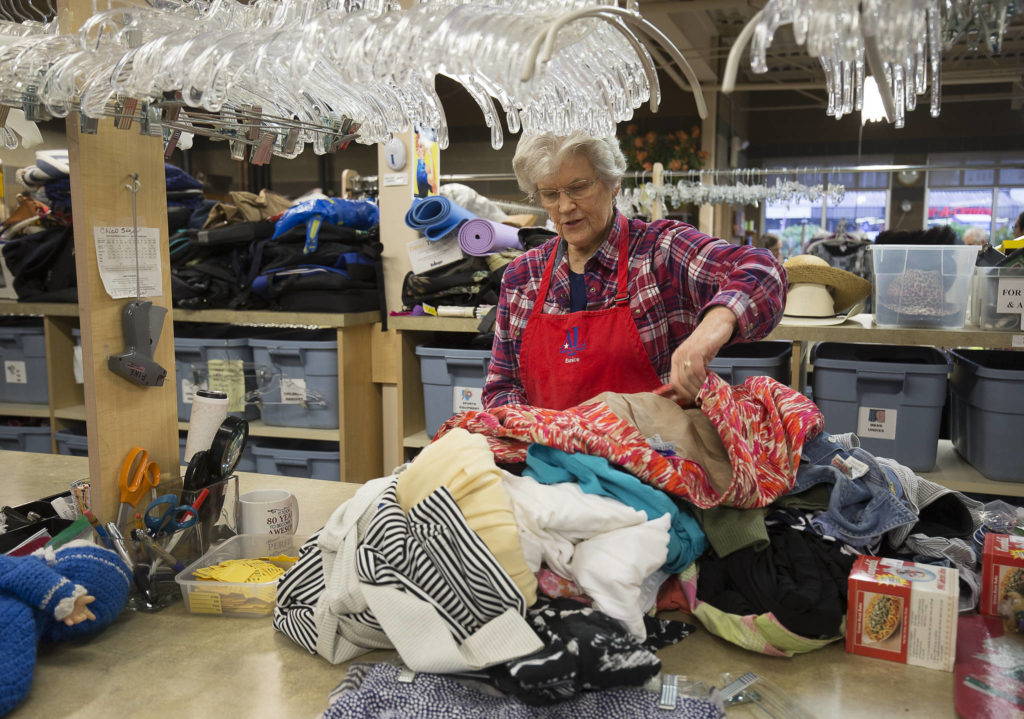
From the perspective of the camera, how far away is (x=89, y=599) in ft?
3.74

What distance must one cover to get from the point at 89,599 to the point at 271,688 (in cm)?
31

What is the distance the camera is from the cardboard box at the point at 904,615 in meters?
1.06

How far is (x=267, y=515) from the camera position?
153cm

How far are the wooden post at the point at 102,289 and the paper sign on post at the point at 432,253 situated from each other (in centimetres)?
175

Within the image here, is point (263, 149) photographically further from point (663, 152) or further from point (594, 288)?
point (663, 152)

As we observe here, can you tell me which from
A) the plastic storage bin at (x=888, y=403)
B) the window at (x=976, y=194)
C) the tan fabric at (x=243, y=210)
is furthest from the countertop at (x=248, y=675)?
the window at (x=976, y=194)

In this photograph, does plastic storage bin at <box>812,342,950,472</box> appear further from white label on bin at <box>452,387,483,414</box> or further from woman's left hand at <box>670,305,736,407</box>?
woman's left hand at <box>670,305,736,407</box>

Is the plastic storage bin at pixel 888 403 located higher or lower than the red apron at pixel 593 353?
lower

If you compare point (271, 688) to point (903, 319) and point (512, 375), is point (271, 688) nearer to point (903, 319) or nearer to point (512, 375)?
point (512, 375)

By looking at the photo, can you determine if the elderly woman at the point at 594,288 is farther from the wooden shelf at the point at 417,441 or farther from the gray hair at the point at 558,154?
the wooden shelf at the point at 417,441

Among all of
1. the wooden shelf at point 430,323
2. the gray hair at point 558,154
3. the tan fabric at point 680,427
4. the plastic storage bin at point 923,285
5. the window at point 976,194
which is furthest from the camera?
the window at point 976,194

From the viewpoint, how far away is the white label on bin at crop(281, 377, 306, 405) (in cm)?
341

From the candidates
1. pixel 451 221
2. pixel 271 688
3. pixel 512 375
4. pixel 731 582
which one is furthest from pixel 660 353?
pixel 451 221

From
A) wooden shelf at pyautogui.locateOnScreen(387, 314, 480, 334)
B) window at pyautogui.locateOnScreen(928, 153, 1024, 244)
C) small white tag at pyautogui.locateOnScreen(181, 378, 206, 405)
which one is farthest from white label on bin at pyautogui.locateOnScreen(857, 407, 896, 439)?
window at pyautogui.locateOnScreen(928, 153, 1024, 244)
